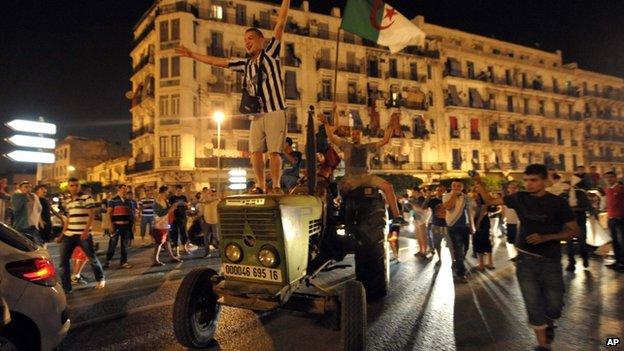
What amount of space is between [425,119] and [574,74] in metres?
27.4

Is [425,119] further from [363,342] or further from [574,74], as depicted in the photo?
[363,342]

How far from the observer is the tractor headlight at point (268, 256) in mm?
3256

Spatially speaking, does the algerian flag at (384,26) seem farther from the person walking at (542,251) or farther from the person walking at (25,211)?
the person walking at (25,211)

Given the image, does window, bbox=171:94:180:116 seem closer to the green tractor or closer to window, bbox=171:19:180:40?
window, bbox=171:19:180:40

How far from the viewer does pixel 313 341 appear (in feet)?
13.0

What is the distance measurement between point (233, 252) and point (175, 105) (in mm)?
31707

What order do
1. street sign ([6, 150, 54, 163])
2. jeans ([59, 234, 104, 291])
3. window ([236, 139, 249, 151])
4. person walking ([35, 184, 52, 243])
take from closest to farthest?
jeans ([59, 234, 104, 291]) < person walking ([35, 184, 52, 243]) < street sign ([6, 150, 54, 163]) < window ([236, 139, 249, 151])

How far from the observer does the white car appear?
2.99 meters

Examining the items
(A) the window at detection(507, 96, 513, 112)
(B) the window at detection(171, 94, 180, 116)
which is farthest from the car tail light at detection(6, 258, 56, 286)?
(A) the window at detection(507, 96, 513, 112)

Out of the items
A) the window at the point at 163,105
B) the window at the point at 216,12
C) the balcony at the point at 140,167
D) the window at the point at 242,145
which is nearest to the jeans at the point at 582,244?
the window at the point at 242,145

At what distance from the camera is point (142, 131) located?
119 ft

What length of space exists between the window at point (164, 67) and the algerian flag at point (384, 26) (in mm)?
28584

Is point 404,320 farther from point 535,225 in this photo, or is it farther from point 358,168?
point 358,168

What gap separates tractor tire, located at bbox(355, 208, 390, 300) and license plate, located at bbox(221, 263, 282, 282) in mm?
1761
